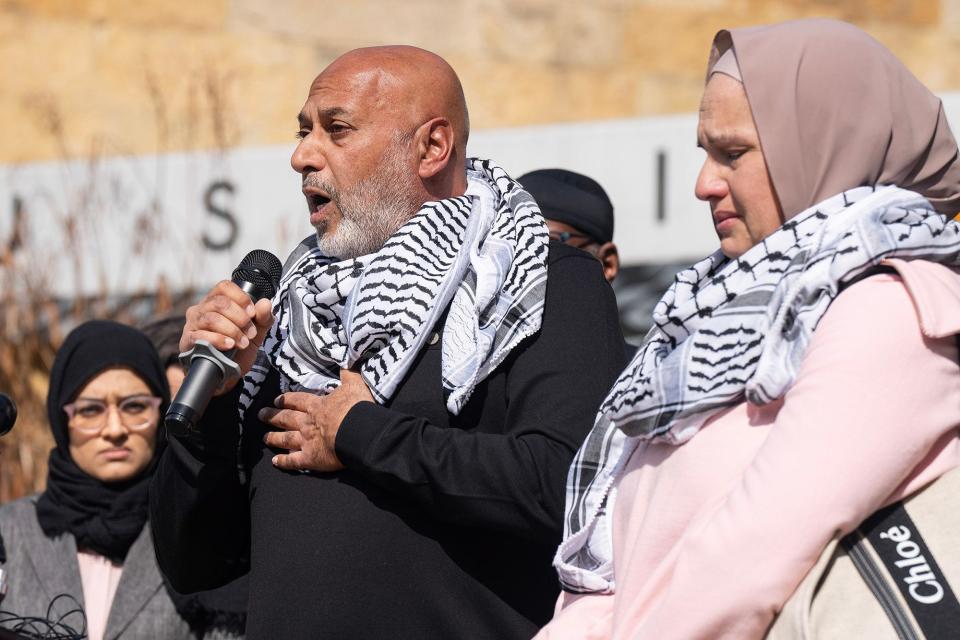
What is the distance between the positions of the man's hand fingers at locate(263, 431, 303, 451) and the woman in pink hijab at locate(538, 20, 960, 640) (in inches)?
25.6

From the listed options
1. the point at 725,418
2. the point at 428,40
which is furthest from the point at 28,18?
the point at 725,418

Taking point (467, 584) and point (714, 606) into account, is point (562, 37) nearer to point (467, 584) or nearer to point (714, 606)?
point (467, 584)

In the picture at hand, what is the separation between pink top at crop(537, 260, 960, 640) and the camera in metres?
2.06

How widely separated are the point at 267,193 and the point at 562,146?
143 cm

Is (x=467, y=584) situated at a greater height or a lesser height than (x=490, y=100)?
lesser

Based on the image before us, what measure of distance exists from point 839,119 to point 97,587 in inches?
111

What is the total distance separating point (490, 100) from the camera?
871 centimetres

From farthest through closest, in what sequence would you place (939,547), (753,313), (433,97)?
1. (433,97)
2. (753,313)
3. (939,547)

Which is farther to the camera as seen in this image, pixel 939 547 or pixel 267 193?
pixel 267 193

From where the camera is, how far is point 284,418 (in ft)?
9.82

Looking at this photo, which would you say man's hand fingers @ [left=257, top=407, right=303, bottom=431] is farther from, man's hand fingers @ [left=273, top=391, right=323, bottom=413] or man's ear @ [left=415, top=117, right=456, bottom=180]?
man's ear @ [left=415, top=117, right=456, bottom=180]

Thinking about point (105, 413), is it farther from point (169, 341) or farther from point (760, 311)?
point (760, 311)

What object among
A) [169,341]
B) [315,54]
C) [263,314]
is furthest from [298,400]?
[315,54]

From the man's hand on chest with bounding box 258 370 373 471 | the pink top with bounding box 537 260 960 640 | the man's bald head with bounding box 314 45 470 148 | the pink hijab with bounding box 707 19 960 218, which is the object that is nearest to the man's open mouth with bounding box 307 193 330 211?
→ the man's bald head with bounding box 314 45 470 148
